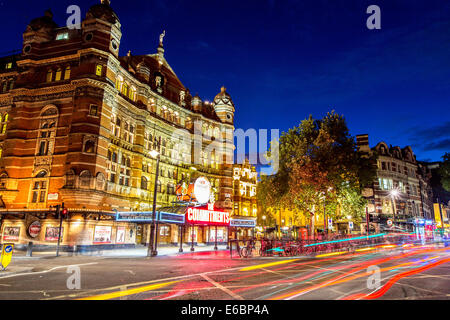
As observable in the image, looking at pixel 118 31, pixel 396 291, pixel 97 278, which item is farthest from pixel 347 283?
pixel 118 31

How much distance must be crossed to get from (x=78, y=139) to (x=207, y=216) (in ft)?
49.1

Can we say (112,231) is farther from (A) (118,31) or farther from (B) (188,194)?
(A) (118,31)

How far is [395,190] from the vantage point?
47.3 metres

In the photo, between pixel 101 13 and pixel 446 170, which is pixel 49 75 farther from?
pixel 446 170

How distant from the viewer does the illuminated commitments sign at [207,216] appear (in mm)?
28130

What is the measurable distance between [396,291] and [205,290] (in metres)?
5.76

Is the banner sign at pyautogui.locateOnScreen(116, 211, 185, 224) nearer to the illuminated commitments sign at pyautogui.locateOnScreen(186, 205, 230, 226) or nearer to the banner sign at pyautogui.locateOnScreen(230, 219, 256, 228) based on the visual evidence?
the illuminated commitments sign at pyautogui.locateOnScreen(186, 205, 230, 226)

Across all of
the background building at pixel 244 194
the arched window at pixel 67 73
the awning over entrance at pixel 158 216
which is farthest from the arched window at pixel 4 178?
the background building at pixel 244 194

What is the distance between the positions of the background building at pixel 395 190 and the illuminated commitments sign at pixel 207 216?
28.5m

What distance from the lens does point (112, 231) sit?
31.0 meters

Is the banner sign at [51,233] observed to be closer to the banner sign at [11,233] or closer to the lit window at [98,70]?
the banner sign at [11,233]

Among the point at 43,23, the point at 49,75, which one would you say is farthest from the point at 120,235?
the point at 43,23

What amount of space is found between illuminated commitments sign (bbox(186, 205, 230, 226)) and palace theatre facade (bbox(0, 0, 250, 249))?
308mm

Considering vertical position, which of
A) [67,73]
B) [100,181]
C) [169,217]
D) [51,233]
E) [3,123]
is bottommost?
[51,233]
